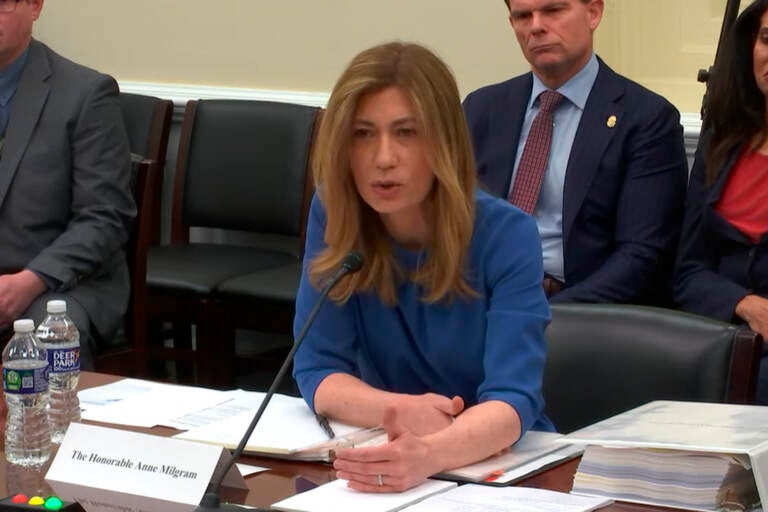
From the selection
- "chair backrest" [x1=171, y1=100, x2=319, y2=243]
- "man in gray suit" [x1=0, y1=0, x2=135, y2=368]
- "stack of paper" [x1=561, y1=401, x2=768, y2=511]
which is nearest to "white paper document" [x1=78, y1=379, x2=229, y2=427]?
"stack of paper" [x1=561, y1=401, x2=768, y2=511]

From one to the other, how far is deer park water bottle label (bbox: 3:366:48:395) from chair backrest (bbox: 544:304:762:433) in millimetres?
843

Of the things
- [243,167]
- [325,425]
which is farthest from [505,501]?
[243,167]

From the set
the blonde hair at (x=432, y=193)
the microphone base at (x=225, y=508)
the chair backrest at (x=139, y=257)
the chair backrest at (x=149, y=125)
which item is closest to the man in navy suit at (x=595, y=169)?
the chair backrest at (x=139, y=257)

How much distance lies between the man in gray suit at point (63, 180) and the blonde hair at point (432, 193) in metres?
1.38

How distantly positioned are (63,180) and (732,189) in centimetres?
173

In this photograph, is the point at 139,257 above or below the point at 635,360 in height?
below

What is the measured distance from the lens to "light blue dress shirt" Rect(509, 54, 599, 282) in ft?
11.6

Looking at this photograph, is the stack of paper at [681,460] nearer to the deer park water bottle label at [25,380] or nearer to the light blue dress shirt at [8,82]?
the deer park water bottle label at [25,380]

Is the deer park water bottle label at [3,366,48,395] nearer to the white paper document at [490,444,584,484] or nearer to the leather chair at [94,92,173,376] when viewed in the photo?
the white paper document at [490,444,584,484]

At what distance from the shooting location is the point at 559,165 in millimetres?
3535

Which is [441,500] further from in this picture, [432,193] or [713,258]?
[713,258]

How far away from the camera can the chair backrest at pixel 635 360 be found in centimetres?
208

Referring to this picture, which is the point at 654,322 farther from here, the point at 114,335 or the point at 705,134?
the point at 114,335

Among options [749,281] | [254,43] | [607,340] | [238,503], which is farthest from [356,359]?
[254,43]
